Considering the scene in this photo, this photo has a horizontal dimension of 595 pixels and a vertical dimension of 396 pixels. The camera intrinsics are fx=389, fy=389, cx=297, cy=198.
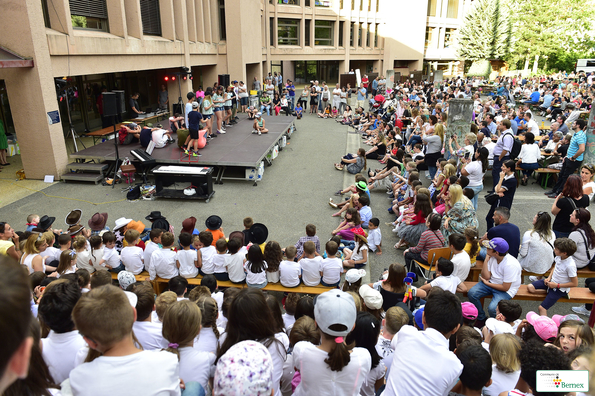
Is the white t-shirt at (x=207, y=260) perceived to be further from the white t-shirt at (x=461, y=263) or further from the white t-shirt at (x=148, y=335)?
the white t-shirt at (x=461, y=263)

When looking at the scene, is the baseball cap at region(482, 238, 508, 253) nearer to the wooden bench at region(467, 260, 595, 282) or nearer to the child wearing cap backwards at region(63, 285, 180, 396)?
the wooden bench at region(467, 260, 595, 282)

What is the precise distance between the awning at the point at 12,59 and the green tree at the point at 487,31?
43.9 metres

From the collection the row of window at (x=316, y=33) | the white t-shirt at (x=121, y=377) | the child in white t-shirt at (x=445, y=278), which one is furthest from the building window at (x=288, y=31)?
the white t-shirt at (x=121, y=377)

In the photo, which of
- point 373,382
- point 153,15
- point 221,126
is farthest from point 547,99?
point 373,382

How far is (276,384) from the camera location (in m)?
2.78

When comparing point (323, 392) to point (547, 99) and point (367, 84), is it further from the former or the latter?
point (367, 84)

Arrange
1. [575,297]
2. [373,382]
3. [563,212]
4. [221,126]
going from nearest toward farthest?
[373,382] → [575,297] → [563,212] → [221,126]

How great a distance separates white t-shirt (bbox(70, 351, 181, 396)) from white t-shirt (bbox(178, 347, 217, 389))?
70 cm

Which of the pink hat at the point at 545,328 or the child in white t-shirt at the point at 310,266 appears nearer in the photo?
the pink hat at the point at 545,328

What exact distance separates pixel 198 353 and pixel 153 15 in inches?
690

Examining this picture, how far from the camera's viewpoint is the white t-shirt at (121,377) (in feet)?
6.50

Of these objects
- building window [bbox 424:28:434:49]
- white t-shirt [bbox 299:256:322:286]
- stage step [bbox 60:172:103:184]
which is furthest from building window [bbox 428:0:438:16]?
white t-shirt [bbox 299:256:322:286]

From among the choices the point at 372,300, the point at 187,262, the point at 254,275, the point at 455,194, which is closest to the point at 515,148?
the point at 455,194

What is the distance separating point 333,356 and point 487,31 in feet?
157
